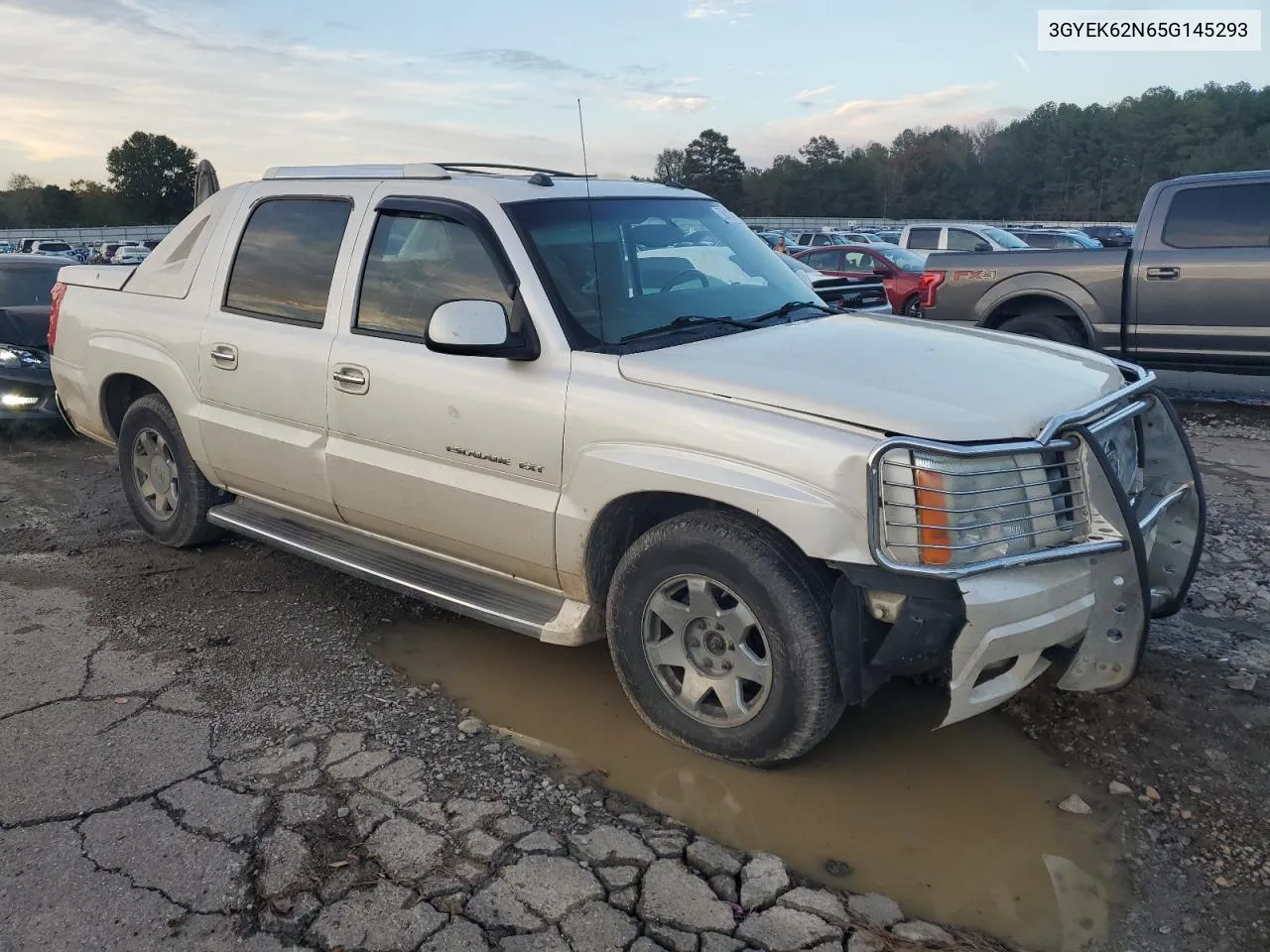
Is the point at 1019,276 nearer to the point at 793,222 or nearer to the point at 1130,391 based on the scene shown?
the point at 1130,391

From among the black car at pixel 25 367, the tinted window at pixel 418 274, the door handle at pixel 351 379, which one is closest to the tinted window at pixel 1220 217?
the tinted window at pixel 418 274

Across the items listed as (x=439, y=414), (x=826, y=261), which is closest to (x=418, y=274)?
(x=439, y=414)

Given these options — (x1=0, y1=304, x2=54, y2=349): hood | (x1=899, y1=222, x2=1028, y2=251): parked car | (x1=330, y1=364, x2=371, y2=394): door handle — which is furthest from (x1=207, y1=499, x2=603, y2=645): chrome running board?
(x1=899, y1=222, x2=1028, y2=251): parked car

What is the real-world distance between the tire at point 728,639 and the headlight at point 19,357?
6846mm

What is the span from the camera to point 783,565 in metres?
3.12

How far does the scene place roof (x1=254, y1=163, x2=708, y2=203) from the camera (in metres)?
4.11

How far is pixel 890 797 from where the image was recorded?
131 inches

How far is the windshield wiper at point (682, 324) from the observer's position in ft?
12.4

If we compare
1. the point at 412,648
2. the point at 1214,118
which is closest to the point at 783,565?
the point at 412,648

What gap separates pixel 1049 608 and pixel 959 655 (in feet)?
1.08

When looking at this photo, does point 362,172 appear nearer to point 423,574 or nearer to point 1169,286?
point 423,574

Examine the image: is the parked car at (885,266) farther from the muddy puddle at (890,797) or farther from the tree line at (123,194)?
the tree line at (123,194)

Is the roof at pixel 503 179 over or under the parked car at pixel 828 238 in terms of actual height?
over

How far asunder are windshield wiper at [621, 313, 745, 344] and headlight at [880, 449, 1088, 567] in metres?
1.18
